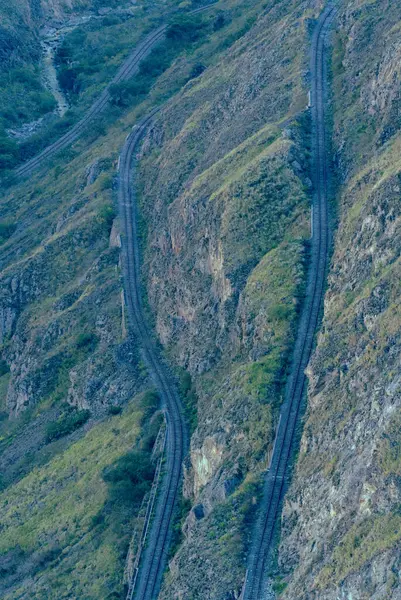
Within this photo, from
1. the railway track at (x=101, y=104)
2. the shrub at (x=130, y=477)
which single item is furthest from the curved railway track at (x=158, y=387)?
the railway track at (x=101, y=104)

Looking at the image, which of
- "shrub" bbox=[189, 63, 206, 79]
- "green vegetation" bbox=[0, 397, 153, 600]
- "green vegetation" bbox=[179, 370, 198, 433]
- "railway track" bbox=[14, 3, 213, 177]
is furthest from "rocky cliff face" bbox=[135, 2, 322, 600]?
"railway track" bbox=[14, 3, 213, 177]

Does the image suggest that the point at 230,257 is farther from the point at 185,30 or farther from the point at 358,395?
the point at 185,30

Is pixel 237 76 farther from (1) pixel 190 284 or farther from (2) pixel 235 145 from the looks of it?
(1) pixel 190 284

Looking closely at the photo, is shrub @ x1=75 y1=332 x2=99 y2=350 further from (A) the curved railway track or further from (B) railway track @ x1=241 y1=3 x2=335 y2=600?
(B) railway track @ x1=241 y1=3 x2=335 y2=600

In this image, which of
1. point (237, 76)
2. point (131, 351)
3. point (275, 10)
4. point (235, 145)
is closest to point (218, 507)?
point (131, 351)

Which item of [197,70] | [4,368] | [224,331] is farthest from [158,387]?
[197,70]
